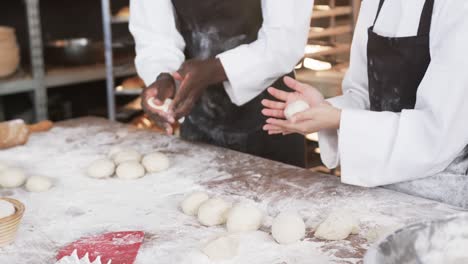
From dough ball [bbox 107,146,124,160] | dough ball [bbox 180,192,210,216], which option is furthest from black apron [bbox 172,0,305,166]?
dough ball [bbox 180,192,210,216]

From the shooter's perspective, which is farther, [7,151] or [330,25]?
[330,25]

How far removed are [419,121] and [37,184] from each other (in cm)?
106

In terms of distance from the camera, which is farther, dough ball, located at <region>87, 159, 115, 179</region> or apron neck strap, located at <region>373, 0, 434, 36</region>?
dough ball, located at <region>87, 159, 115, 179</region>

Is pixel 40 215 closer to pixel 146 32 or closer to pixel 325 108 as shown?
pixel 325 108

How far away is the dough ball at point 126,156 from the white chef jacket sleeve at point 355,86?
0.60 metres

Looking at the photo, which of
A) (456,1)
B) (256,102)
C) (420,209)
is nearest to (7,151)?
(256,102)

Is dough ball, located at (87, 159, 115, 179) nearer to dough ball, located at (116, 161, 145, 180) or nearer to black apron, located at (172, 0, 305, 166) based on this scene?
dough ball, located at (116, 161, 145, 180)

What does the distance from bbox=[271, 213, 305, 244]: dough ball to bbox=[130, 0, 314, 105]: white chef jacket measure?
3.00 ft

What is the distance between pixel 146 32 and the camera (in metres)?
2.48

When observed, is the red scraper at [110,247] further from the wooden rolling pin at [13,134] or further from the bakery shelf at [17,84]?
the bakery shelf at [17,84]

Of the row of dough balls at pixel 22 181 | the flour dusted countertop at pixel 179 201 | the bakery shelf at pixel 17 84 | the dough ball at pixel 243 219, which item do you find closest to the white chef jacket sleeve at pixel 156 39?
the flour dusted countertop at pixel 179 201

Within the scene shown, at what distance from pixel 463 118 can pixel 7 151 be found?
1519 millimetres

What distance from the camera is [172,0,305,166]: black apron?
231 cm

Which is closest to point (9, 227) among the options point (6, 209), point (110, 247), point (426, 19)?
point (6, 209)
